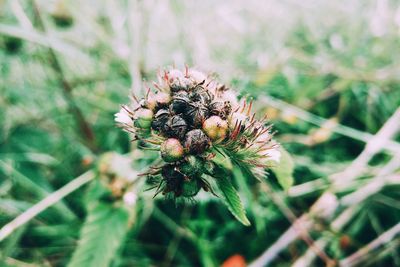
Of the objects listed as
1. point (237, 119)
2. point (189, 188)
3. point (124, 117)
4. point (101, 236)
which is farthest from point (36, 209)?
point (237, 119)

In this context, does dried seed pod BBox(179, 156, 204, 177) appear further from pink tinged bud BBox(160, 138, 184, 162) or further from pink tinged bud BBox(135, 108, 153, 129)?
pink tinged bud BBox(135, 108, 153, 129)

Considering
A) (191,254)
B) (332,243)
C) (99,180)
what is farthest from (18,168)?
(332,243)

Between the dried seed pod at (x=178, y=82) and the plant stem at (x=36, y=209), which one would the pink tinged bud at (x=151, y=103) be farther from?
the plant stem at (x=36, y=209)

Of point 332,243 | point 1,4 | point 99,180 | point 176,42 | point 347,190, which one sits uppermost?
point 1,4

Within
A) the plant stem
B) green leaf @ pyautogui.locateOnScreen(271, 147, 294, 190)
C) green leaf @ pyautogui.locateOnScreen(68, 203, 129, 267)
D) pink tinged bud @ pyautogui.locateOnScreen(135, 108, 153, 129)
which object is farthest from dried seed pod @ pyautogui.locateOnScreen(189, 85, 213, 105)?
the plant stem

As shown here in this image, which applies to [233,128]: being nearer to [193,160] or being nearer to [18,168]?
[193,160]

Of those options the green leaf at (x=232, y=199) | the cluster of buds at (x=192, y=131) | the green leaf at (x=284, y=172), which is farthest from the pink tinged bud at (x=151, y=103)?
the green leaf at (x=284, y=172)

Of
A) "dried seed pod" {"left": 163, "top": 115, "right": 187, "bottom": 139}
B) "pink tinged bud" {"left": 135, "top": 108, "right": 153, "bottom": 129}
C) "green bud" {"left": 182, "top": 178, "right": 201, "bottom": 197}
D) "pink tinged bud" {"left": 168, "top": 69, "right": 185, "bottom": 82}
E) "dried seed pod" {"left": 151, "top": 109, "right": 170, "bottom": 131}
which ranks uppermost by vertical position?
"pink tinged bud" {"left": 168, "top": 69, "right": 185, "bottom": 82}

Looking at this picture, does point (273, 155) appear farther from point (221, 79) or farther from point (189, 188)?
point (221, 79)
